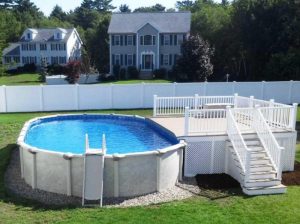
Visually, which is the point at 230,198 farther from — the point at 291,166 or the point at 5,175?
the point at 5,175

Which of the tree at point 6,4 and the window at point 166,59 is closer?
the window at point 166,59

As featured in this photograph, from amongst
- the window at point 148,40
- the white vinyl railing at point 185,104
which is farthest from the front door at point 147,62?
the white vinyl railing at point 185,104

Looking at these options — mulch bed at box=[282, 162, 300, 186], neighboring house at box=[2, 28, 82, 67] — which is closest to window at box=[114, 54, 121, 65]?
neighboring house at box=[2, 28, 82, 67]

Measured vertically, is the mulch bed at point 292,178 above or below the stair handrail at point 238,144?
below

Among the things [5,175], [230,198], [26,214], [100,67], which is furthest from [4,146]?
[100,67]

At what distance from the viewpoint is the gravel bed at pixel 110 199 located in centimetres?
902

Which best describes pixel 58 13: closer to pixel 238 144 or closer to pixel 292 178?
pixel 238 144

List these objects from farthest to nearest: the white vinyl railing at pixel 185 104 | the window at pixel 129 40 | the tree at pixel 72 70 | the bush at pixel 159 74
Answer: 1. the window at pixel 129 40
2. the bush at pixel 159 74
3. the tree at pixel 72 70
4. the white vinyl railing at pixel 185 104

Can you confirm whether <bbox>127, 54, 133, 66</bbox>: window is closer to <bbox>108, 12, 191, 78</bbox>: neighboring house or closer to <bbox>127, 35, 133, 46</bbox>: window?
<bbox>108, 12, 191, 78</bbox>: neighboring house

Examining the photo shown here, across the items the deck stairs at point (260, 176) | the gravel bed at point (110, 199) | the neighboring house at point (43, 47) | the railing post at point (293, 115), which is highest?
the neighboring house at point (43, 47)

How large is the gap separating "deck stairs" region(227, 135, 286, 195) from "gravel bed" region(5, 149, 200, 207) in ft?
4.49

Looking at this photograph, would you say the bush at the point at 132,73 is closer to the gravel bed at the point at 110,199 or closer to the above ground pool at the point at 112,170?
the above ground pool at the point at 112,170

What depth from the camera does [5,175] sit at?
1096cm

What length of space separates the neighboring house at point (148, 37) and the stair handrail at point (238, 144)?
108 ft
